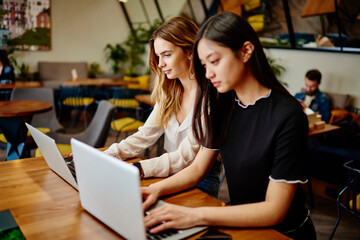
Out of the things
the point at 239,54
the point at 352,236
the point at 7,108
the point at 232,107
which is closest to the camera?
the point at 239,54

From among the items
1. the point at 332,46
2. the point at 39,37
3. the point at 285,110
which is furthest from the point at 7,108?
the point at 39,37

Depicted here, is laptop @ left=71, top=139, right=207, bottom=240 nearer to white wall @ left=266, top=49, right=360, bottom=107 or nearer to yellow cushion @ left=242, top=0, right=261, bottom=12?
white wall @ left=266, top=49, right=360, bottom=107

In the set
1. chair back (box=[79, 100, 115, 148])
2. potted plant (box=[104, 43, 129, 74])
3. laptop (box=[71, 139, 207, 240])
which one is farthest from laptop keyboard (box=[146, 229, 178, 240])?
potted plant (box=[104, 43, 129, 74])

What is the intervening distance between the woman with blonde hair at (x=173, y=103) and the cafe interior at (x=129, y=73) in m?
0.42

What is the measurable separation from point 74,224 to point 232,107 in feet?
2.35

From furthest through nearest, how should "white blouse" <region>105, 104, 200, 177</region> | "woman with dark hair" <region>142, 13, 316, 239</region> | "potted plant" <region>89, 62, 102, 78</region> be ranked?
1. "potted plant" <region>89, 62, 102, 78</region>
2. "white blouse" <region>105, 104, 200, 177</region>
3. "woman with dark hair" <region>142, 13, 316, 239</region>

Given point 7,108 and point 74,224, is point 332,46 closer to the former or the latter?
point 7,108

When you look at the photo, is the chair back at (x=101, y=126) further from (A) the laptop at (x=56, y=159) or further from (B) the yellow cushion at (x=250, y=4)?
(B) the yellow cushion at (x=250, y=4)

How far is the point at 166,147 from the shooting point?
195cm

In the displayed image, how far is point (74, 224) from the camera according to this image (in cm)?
99

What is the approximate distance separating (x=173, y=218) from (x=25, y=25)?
7.71 meters

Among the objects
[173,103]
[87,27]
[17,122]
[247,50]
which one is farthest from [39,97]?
[87,27]

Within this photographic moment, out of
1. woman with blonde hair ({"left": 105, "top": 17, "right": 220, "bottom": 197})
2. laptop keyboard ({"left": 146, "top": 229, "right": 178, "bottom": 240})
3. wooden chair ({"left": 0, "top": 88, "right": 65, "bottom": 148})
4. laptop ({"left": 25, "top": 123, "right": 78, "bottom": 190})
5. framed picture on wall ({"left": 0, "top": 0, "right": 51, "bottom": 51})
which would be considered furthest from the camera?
framed picture on wall ({"left": 0, "top": 0, "right": 51, "bottom": 51})

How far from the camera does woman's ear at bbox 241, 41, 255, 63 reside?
1.10 meters
